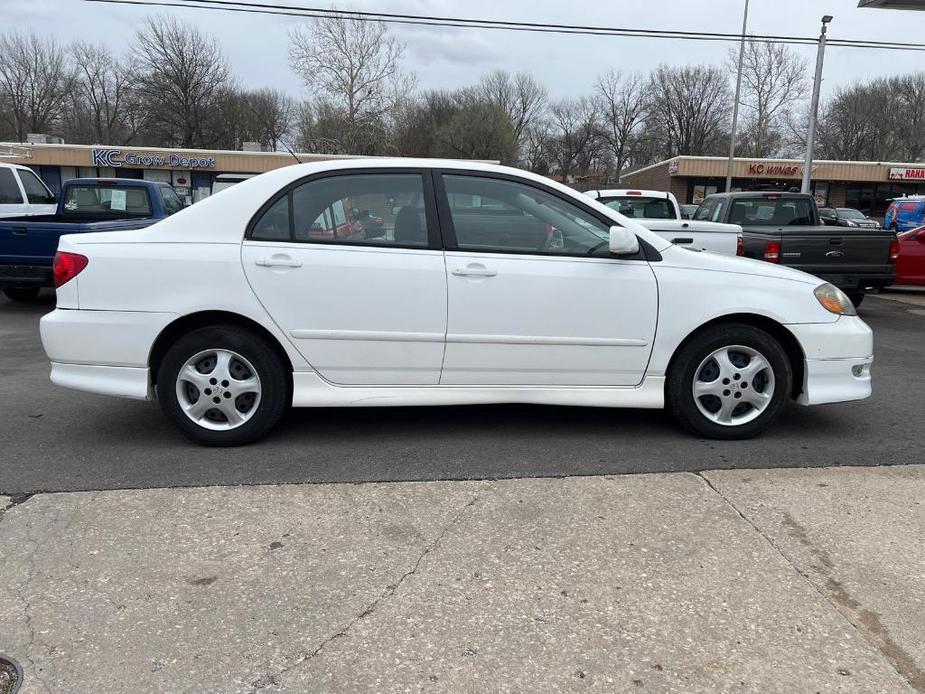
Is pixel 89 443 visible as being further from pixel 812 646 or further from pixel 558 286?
pixel 812 646

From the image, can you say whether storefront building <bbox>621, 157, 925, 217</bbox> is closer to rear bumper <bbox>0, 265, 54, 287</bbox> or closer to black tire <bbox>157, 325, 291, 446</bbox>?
rear bumper <bbox>0, 265, 54, 287</bbox>

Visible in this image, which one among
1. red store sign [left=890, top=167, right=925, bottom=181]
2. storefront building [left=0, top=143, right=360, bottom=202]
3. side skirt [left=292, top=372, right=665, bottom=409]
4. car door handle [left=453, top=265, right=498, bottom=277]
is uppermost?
red store sign [left=890, top=167, right=925, bottom=181]

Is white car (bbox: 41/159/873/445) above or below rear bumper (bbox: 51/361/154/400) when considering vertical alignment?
above

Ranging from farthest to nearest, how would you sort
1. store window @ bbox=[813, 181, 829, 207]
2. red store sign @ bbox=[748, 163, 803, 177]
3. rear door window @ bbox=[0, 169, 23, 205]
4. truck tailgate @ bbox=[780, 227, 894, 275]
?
store window @ bbox=[813, 181, 829, 207] → red store sign @ bbox=[748, 163, 803, 177] → rear door window @ bbox=[0, 169, 23, 205] → truck tailgate @ bbox=[780, 227, 894, 275]

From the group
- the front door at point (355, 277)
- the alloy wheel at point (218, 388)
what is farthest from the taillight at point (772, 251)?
the alloy wheel at point (218, 388)

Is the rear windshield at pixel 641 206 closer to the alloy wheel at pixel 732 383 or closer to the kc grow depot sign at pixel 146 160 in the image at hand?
the alloy wheel at pixel 732 383

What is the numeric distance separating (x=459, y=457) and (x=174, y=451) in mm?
1671

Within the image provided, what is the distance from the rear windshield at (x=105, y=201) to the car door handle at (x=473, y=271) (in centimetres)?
871

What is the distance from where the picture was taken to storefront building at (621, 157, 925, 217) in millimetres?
41719

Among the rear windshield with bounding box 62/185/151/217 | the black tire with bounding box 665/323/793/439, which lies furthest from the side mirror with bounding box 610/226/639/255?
the rear windshield with bounding box 62/185/151/217

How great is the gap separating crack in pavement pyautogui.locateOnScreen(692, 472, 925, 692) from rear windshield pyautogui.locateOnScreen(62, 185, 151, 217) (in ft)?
34.2

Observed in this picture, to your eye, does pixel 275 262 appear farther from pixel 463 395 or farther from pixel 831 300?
pixel 831 300

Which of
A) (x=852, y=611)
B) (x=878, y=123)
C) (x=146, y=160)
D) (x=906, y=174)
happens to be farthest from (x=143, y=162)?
(x=878, y=123)

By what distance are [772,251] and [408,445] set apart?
20.5 feet
